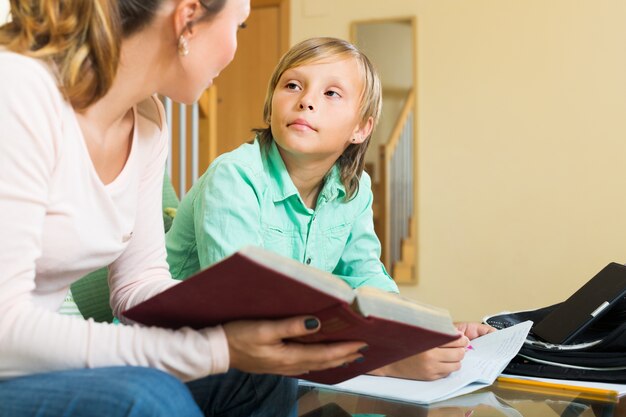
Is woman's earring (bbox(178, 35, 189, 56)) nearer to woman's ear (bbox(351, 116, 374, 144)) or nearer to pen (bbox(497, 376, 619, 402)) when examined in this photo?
pen (bbox(497, 376, 619, 402))

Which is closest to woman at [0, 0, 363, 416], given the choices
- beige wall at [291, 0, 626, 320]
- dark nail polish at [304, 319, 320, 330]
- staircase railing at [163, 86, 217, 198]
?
dark nail polish at [304, 319, 320, 330]

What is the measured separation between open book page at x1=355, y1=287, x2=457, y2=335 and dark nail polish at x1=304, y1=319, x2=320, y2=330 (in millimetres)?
51

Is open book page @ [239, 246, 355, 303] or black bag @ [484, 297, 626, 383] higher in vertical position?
open book page @ [239, 246, 355, 303]

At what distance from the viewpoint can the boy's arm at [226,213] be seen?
1.38 metres

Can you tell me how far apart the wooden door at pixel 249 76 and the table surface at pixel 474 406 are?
3985 mm

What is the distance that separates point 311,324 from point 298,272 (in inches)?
3.9

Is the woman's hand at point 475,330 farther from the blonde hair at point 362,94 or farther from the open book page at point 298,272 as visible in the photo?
the open book page at point 298,272

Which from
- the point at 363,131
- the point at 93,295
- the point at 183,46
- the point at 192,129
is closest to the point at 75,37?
the point at 183,46

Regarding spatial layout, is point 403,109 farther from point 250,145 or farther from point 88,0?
point 88,0


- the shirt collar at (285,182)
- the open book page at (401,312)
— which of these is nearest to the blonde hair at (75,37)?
the open book page at (401,312)

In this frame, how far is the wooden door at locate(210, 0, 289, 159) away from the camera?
4980 mm

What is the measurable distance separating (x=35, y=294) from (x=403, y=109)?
387cm

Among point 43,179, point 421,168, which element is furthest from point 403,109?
point 43,179

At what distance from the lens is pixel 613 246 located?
411 cm
